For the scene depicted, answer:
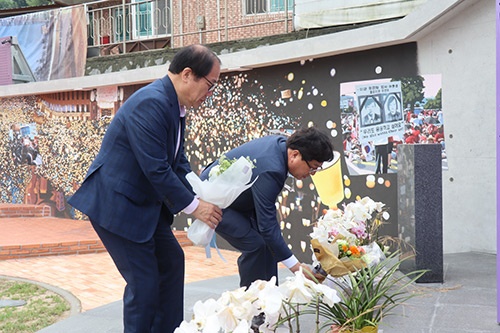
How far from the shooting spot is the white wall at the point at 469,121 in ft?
22.1

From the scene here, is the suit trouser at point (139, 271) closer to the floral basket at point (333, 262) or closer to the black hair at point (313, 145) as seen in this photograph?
the floral basket at point (333, 262)

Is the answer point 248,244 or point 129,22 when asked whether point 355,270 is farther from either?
point 129,22

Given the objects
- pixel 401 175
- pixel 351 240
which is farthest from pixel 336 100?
pixel 351 240

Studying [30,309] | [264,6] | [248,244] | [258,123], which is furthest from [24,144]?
[248,244]

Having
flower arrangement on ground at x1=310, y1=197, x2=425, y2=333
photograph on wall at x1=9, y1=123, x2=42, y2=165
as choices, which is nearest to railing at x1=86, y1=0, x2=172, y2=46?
photograph on wall at x1=9, y1=123, x2=42, y2=165

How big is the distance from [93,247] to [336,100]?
4.54 metres

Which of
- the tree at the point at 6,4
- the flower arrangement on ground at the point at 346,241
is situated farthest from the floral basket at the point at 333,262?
the tree at the point at 6,4

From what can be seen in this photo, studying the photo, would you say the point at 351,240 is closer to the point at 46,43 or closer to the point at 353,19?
the point at 353,19

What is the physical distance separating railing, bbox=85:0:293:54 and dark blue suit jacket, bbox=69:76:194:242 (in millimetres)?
10029

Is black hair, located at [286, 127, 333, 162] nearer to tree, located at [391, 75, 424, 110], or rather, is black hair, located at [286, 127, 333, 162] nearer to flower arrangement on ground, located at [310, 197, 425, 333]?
flower arrangement on ground, located at [310, 197, 425, 333]

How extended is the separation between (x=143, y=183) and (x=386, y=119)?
15.5 ft

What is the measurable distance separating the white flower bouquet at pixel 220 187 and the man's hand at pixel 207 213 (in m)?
0.04

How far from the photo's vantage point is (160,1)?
15.1 m

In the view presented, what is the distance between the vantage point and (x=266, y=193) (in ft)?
12.9
